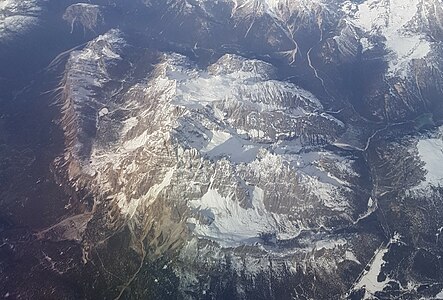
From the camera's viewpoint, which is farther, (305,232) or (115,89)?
(115,89)

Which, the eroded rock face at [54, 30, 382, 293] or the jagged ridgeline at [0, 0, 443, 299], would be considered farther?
the eroded rock face at [54, 30, 382, 293]

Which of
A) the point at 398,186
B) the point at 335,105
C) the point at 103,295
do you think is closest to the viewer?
the point at 103,295

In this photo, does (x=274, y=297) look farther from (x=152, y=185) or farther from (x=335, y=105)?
(x=335, y=105)

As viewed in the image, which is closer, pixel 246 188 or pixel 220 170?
pixel 220 170

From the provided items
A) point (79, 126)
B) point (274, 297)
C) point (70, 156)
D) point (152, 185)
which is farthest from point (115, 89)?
point (274, 297)

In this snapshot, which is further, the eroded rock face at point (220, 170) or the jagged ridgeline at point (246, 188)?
the eroded rock face at point (220, 170)

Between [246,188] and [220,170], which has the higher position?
[220,170]

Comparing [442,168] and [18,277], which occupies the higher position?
[442,168]

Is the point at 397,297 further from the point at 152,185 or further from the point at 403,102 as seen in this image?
the point at 403,102

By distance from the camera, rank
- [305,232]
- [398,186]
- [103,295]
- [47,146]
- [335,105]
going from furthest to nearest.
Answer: [335,105] → [47,146] → [398,186] → [305,232] → [103,295]
